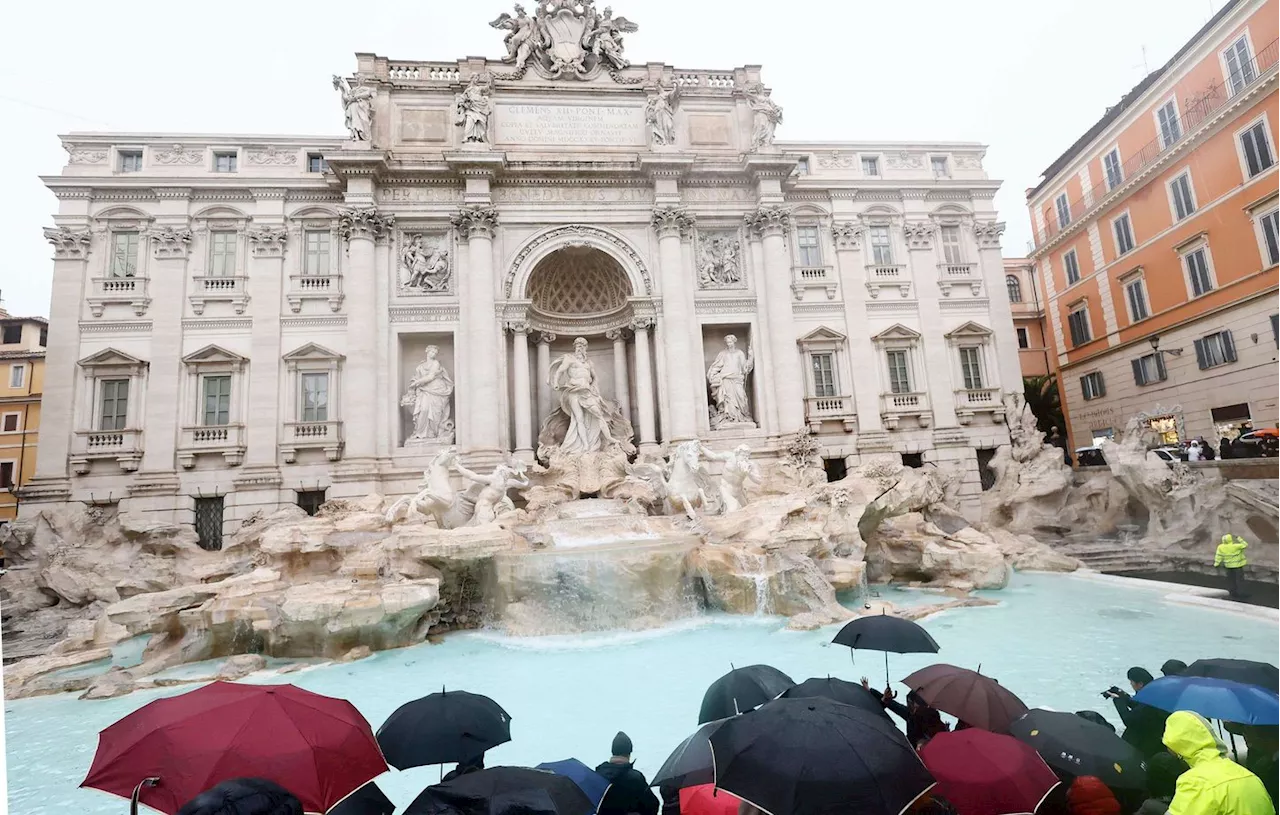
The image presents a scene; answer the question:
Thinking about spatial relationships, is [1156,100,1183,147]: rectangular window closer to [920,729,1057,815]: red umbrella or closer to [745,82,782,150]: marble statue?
[745,82,782,150]: marble statue

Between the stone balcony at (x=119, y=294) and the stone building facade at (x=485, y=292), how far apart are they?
0.31 feet

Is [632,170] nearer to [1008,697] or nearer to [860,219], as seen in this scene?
[860,219]

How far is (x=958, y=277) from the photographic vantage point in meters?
21.5

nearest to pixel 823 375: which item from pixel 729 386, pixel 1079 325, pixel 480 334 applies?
pixel 729 386

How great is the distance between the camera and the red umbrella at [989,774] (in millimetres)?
2672

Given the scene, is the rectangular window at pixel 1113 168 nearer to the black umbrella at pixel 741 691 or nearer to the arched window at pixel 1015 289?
the arched window at pixel 1015 289

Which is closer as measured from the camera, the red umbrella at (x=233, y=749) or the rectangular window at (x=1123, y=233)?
the red umbrella at (x=233, y=749)

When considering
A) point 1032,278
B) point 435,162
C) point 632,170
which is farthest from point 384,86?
point 1032,278

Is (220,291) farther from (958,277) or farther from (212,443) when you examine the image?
(958,277)

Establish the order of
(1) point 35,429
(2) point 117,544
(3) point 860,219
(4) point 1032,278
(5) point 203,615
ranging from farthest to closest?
(4) point 1032,278
(3) point 860,219
(1) point 35,429
(2) point 117,544
(5) point 203,615

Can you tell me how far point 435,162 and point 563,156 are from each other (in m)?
3.81

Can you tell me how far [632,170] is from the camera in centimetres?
1933

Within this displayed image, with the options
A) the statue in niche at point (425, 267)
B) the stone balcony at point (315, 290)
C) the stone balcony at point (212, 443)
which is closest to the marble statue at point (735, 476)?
the statue in niche at point (425, 267)

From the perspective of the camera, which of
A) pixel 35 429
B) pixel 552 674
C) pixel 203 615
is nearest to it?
pixel 552 674
